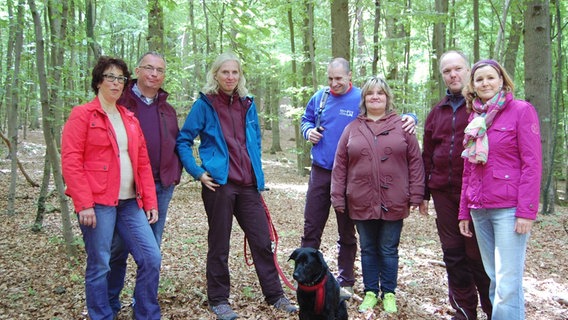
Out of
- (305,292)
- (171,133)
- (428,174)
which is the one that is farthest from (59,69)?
(428,174)

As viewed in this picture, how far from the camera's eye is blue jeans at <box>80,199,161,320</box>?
316cm

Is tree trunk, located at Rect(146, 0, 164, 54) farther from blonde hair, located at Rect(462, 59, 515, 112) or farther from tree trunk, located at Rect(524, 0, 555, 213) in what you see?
tree trunk, located at Rect(524, 0, 555, 213)

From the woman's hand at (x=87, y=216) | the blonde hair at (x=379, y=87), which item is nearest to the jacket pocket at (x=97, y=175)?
the woman's hand at (x=87, y=216)

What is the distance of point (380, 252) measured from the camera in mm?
3939

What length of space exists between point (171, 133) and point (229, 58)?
0.92 meters

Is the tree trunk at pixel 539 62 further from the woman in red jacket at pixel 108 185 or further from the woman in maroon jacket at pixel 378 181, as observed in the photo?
the woman in red jacket at pixel 108 185

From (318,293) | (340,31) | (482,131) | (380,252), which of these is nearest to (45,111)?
(318,293)

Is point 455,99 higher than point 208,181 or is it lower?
higher

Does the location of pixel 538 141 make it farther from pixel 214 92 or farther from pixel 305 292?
pixel 214 92

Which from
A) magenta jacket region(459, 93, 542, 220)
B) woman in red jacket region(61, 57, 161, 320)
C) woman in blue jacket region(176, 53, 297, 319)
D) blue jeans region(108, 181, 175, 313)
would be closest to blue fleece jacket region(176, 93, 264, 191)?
woman in blue jacket region(176, 53, 297, 319)

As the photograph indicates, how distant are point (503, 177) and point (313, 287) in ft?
5.48

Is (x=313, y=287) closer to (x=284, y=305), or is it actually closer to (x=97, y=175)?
(x=284, y=305)

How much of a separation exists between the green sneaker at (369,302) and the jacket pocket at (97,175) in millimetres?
2595

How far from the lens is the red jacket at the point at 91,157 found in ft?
9.89
